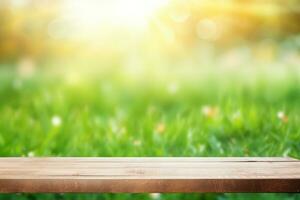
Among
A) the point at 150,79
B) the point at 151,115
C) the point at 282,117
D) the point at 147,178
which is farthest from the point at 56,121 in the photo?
the point at 147,178

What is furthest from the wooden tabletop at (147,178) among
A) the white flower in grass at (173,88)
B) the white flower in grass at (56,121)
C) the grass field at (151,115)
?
the white flower in grass at (173,88)

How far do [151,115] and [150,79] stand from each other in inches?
47.6

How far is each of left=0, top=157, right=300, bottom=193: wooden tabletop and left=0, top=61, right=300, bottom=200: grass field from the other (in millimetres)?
470

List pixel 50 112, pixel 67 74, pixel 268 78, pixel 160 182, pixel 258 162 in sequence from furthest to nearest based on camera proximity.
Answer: pixel 67 74, pixel 268 78, pixel 50 112, pixel 258 162, pixel 160 182

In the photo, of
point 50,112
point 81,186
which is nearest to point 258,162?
point 81,186

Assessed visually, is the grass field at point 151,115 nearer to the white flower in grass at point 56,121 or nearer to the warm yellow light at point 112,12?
the white flower in grass at point 56,121

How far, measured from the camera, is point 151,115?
273 cm

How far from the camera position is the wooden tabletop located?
1.51 meters

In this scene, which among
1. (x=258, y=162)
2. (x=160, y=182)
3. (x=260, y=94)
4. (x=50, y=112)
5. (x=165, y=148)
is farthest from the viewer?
(x=260, y=94)

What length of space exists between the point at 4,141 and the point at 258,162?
3.86ft

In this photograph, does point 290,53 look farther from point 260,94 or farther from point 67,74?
point 67,74

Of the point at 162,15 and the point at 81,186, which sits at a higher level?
the point at 81,186

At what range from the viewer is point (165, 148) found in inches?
96.8

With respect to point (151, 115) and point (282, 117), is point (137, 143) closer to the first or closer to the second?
point (151, 115)
